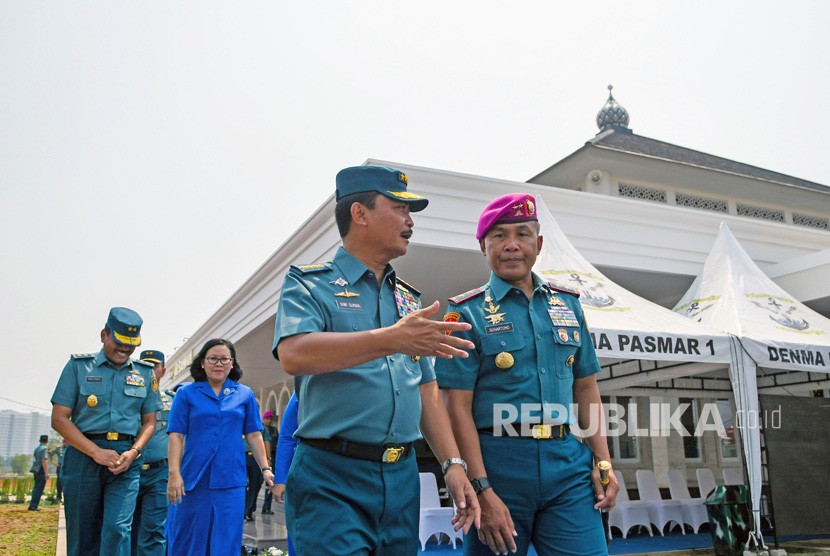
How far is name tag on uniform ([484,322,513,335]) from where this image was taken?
3010mm

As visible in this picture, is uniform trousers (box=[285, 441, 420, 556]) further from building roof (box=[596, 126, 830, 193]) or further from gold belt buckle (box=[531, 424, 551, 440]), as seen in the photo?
building roof (box=[596, 126, 830, 193])

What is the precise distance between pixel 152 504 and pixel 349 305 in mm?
4696

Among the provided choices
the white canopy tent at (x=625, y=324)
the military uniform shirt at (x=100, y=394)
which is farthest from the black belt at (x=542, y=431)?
the white canopy tent at (x=625, y=324)

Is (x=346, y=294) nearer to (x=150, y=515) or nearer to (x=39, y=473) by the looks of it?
(x=150, y=515)

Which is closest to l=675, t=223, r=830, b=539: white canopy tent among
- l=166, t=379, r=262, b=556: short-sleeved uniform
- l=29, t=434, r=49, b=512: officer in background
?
l=166, t=379, r=262, b=556: short-sleeved uniform

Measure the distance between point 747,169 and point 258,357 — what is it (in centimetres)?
1313

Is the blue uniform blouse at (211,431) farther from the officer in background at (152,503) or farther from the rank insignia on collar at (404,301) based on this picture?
the rank insignia on collar at (404,301)

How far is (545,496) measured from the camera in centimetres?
277

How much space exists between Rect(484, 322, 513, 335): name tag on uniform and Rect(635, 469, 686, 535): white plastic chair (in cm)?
838

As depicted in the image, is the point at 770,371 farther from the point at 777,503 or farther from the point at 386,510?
the point at 386,510

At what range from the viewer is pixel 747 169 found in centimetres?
1725

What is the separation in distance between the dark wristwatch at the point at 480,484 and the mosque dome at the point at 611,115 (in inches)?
694

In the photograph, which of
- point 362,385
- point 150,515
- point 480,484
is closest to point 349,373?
point 362,385

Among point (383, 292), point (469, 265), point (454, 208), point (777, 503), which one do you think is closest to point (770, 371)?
point (777, 503)
